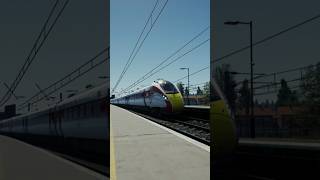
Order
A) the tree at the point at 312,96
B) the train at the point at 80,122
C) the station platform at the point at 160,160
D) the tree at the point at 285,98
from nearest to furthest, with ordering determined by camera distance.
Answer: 1. the station platform at the point at 160,160
2. the train at the point at 80,122
3. the tree at the point at 285,98
4. the tree at the point at 312,96

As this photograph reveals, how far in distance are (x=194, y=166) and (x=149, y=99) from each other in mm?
24883

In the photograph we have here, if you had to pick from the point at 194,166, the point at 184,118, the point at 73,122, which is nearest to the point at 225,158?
the point at 194,166

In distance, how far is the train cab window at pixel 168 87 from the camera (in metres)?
31.2

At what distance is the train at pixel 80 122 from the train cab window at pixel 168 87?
33.8ft

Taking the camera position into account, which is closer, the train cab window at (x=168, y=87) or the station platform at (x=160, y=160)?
the station platform at (x=160, y=160)

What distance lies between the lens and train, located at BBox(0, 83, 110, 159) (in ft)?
37.0

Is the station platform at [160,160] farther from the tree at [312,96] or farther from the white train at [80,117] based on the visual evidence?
the tree at [312,96]

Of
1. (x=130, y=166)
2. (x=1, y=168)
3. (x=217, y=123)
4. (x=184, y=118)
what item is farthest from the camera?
(x=184, y=118)

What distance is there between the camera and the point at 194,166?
1023cm

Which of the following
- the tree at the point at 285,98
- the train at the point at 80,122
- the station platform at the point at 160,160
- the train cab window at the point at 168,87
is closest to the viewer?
the station platform at the point at 160,160

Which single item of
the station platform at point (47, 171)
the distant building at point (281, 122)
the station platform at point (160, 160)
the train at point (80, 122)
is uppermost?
the train at point (80, 122)

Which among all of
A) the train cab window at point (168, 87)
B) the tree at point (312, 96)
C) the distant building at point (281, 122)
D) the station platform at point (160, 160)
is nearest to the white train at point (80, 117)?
the station platform at point (160, 160)

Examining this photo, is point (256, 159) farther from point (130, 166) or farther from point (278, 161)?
point (130, 166)

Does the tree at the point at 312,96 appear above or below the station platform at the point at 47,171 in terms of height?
above
